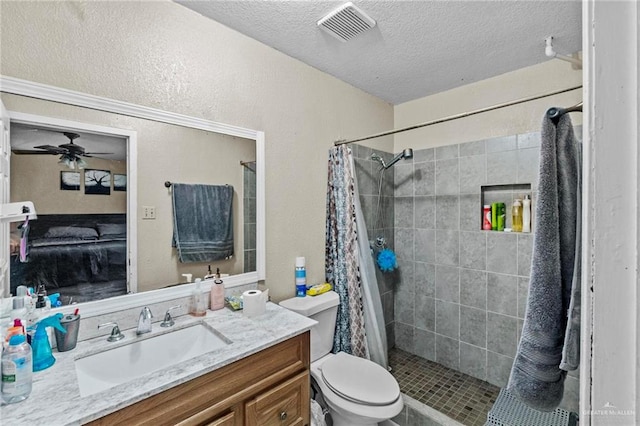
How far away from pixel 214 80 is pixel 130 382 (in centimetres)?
138

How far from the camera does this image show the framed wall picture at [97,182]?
118 cm

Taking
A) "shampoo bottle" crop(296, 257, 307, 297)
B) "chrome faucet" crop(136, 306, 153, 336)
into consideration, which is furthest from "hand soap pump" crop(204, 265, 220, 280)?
"shampoo bottle" crop(296, 257, 307, 297)

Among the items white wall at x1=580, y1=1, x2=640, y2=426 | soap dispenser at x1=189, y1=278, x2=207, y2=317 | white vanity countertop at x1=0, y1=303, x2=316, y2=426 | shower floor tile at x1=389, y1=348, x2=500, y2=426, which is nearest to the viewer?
white wall at x1=580, y1=1, x2=640, y2=426

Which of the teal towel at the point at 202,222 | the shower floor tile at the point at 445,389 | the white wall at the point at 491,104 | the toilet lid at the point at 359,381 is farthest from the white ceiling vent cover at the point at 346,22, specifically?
the shower floor tile at the point at 445,389

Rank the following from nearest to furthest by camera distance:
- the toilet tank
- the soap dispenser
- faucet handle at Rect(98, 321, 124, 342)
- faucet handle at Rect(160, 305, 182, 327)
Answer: faucet handle at Rect(98, 321, 124, 342) < faucet handle at Rect(160, 305, 182, 327) < the soap dispenser < the toilet tank

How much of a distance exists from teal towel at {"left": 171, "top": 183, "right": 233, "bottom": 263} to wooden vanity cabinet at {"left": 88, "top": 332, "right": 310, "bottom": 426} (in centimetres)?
63

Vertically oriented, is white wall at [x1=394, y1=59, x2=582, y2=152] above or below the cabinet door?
above

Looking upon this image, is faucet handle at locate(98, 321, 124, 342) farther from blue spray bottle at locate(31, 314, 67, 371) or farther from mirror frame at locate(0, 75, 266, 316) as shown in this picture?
blue spray bottle at locate(31, 314, 67, 371)

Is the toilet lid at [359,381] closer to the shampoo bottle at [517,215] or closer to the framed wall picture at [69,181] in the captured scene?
the shampoo bottle at [517,215]

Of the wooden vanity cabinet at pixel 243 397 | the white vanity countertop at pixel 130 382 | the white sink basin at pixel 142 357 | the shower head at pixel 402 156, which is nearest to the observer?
the white vanity countertop at pixel 130 382

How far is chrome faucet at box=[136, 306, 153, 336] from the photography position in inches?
48.3

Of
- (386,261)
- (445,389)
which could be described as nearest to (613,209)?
(386,261)

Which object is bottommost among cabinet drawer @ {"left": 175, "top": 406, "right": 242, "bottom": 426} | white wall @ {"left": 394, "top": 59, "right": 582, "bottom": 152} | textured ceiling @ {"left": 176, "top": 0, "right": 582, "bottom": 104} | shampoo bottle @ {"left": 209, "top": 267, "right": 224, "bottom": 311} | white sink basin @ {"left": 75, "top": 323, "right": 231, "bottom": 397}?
cabinet drawer @ {"left": 175, "top": 406, "right": 242, "bottom": 426}

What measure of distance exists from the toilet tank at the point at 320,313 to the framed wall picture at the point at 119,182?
1.04 m
